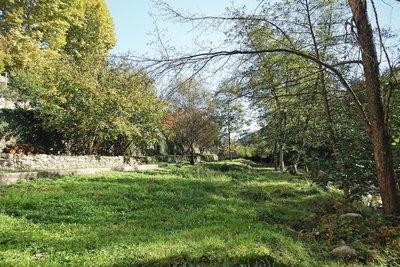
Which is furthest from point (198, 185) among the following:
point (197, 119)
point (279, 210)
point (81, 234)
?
point (197, 119)

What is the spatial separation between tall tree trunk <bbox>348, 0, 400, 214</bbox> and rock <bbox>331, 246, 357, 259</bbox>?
5.25ft

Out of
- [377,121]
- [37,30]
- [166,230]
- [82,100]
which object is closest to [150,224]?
[166,230]

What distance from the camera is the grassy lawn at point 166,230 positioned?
3.99 m

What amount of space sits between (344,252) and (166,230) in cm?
296

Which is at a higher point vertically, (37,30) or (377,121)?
(37,30)

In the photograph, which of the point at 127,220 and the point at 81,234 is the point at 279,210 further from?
the point at 81,234

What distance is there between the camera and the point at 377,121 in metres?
5.37

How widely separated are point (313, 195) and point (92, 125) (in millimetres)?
10858

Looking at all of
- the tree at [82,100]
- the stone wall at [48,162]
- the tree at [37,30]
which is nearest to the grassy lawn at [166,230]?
the stone wall at [48,162]

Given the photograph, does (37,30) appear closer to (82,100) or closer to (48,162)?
(82,100)

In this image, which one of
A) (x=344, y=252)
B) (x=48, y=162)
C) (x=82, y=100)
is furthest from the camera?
(x=82, y=100)

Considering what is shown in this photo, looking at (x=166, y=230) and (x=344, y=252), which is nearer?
(x=344, y=252)

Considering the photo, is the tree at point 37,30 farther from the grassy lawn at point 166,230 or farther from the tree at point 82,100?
the grassy lawn at point 166,230

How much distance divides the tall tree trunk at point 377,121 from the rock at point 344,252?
1.60 metres
